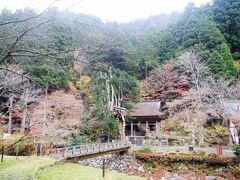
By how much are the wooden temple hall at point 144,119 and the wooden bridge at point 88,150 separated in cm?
651

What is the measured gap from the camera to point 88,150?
1594 centimetres

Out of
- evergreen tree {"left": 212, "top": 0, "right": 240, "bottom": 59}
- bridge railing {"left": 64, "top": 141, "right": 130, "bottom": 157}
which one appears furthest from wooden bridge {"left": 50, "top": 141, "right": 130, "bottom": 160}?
evergreen tree {"left": 212, "top": 0, "right": 240, "bottom": 59}

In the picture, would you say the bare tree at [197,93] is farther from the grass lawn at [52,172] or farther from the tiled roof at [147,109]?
the grass lawn at [52,172]

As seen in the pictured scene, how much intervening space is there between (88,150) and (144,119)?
12.1 m

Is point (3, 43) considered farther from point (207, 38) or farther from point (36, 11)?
point (207, 38)

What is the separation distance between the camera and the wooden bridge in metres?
14.4

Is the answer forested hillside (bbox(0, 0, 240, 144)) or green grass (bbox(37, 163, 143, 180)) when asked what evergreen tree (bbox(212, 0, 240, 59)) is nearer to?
forested hillside (bbox(0, 0, 240, 144))

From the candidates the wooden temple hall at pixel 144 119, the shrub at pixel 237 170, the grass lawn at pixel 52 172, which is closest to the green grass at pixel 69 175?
the grass lawn at pixel 52 172

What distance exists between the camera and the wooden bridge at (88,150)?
14370 mm

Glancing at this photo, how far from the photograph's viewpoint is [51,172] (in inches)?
432

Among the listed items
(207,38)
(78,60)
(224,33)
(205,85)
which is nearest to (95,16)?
(78,60)

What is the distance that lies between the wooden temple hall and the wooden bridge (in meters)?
6.51

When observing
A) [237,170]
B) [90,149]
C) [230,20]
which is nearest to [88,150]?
[90,149]

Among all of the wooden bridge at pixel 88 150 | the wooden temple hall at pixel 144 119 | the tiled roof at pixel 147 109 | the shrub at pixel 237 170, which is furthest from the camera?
the tiled roof at pixel 147 109
